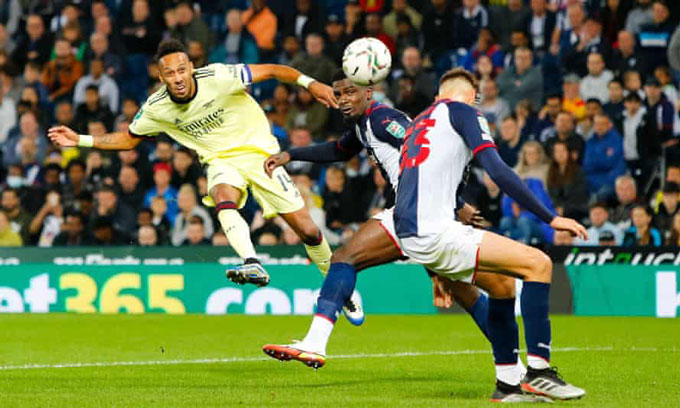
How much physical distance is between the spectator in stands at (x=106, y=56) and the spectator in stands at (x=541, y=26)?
7133mm

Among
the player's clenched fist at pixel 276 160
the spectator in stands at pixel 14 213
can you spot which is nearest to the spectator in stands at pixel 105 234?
the spectator in stands at pixel 14 213

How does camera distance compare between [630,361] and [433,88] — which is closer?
[630,361]

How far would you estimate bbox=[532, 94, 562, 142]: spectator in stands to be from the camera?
17.9m

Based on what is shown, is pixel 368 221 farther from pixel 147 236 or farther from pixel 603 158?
pixel 147 236

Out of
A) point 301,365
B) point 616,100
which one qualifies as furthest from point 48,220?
point 301,365

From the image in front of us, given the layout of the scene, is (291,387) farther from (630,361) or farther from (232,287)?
(232,287)

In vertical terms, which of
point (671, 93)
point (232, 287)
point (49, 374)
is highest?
point (671, 93)

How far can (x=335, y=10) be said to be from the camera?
21719 millimetres

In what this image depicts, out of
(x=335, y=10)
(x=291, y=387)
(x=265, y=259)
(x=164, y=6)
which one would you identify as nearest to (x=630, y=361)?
(x=291, y=387)

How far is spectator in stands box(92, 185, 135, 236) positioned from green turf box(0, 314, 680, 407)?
3.41 m

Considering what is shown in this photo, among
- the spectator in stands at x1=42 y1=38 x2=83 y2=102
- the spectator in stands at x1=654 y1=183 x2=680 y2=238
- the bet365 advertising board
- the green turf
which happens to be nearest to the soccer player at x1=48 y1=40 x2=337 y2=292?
the green turf

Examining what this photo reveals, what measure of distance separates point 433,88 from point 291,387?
10.8 m

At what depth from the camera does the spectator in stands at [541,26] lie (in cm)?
1919

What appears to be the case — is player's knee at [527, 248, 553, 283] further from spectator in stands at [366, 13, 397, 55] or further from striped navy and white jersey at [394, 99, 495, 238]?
spectator in stands at [366, 13, 397, 55]
